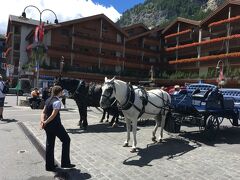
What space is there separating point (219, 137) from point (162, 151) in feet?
11.6

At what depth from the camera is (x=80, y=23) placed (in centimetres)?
6550

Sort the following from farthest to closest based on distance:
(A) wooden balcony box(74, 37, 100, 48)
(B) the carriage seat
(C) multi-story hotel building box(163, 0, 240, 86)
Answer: (A) wooden balcony box(74, 37, 100, 48), (C) multi-story hotel building box(163, 0, 240, 86), (B) the carriage seat

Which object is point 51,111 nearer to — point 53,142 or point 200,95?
point 53,142

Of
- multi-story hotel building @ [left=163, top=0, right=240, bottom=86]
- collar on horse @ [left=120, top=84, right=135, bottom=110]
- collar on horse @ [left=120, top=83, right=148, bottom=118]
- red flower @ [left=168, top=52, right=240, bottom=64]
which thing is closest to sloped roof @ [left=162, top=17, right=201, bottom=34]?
multi-story hotel building @ [left=163, top=0, right=240, bottom=86]

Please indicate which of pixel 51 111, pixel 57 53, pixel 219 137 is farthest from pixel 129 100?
pixel 57 53

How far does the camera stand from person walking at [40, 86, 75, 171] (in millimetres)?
8080

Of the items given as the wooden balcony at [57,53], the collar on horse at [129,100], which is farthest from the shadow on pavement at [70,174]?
the wooden balcony at [57,53]

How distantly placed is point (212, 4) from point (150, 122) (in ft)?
545

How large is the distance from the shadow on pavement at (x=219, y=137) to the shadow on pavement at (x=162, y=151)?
2.35 ft

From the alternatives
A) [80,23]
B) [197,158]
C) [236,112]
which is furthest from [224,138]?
[80,23]

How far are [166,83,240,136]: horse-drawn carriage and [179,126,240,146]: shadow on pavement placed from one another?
31cm

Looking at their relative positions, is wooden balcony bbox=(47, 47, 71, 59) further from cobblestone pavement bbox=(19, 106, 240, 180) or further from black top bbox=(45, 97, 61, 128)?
black top bbox=(45, 97, 61, 128)

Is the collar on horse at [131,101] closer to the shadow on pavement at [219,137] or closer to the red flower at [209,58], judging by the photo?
the shadow on pavement at [219,137]

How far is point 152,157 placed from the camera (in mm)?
9680
